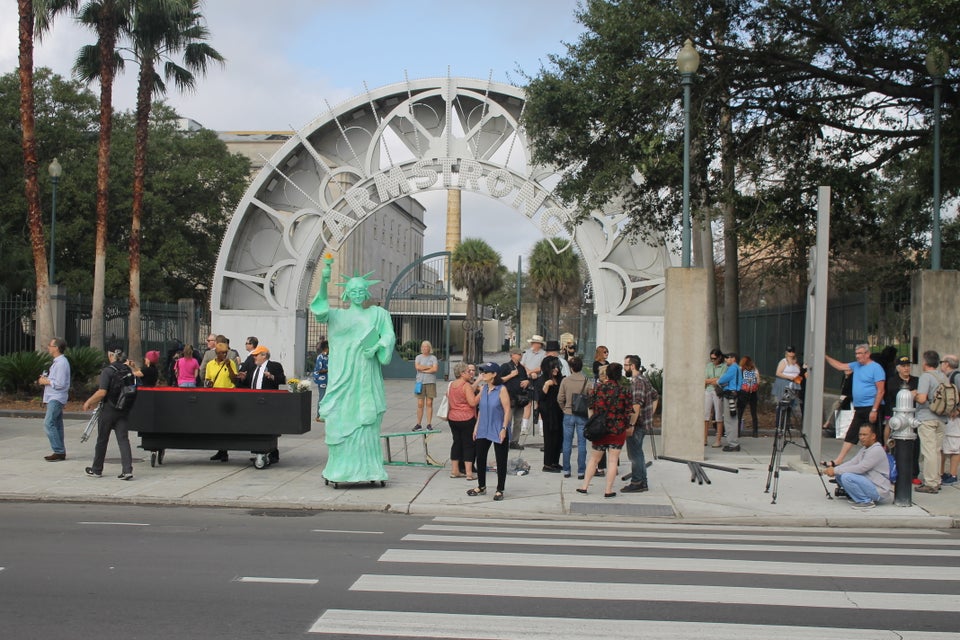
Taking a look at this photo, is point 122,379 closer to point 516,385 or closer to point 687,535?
point 516,385

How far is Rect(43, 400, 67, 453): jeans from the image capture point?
1347cm

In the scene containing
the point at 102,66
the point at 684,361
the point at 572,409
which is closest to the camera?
the point at 572,409

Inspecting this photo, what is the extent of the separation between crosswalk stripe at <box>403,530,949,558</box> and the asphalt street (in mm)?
28

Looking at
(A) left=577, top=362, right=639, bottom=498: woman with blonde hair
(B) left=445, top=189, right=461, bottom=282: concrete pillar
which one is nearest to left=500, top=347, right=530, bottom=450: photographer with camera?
(A) left=577, top=362, right=639, bottom=498: woman with blonde hair

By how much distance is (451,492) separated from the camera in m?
12.1

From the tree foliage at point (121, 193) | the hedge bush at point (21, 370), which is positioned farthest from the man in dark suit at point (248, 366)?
the tree foliage at point (121, 193)

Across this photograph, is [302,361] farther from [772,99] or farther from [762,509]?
[762,509]

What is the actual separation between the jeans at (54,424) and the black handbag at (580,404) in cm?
722

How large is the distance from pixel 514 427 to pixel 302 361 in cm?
1559

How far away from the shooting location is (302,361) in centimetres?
2989

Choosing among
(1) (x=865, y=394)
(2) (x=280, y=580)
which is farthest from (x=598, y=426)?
(2) (x=280, y=580)

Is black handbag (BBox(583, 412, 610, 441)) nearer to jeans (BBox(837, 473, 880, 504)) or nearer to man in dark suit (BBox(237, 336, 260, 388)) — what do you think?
jeans (BBox(837, 473, 880, 504))

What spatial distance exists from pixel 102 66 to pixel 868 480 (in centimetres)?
2063

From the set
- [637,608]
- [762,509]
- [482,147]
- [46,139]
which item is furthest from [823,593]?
[46,139]
